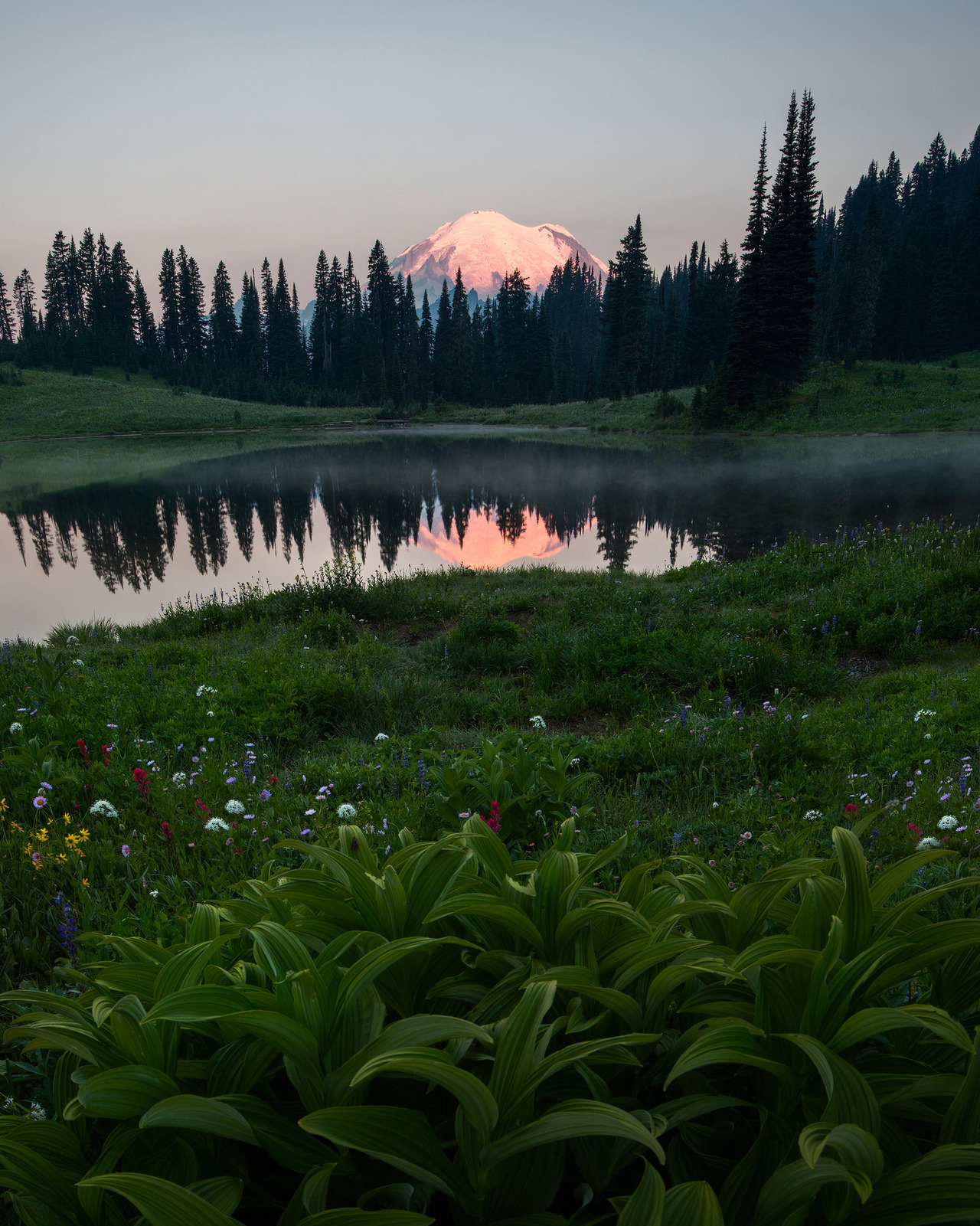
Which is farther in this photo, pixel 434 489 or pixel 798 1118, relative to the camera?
pixel 434 489

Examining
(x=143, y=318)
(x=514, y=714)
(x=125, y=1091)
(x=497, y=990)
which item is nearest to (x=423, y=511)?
(x=514, y=714)

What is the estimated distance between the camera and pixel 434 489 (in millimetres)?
24250

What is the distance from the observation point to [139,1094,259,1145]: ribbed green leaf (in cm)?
119

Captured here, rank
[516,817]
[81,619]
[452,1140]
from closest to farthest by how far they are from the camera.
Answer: [452,1140], [516,817], [81,619]

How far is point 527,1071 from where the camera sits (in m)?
1.25

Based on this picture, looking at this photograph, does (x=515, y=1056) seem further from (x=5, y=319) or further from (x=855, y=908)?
(x=5, y=319)

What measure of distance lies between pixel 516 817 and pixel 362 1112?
253 cm

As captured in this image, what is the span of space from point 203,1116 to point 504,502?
21081 millimetres

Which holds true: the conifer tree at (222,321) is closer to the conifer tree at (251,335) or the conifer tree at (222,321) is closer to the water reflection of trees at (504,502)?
the conifer tree at (251,335)

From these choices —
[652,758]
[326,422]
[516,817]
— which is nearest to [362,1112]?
[516,817]

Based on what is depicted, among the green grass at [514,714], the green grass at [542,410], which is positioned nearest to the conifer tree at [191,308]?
the green grass at [542,410]

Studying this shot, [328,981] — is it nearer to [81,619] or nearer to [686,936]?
[686,936]

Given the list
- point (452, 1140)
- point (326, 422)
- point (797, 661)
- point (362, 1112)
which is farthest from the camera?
point (326, 422)

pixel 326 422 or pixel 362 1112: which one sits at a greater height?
pixel 326 422
